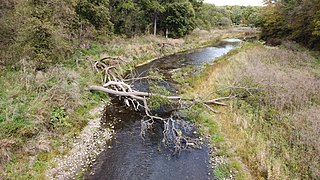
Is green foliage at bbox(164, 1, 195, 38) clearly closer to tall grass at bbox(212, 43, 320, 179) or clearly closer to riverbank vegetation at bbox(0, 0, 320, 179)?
riverbank vegetation at bbox(0, 0, 320, 179)

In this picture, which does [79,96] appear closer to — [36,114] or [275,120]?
[36,114]

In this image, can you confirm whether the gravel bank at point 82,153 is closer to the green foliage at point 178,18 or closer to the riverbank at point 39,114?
the riverbank at point 39,114

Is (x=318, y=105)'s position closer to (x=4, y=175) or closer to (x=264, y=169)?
(x=264, y=169)

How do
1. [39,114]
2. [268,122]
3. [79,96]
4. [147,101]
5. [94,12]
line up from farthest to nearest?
1. [94,12]
2. [147,101]
3. [79,96]
4. [268,122]
5. [39,114]

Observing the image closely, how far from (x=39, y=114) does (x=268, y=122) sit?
10061mm

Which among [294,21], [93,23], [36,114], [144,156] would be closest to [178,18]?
[294,21]

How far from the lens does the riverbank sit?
7852 millimetres

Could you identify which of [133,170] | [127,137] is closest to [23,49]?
[127,137]

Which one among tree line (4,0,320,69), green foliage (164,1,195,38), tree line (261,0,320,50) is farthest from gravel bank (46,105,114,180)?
green foliage (164,1,195,38)

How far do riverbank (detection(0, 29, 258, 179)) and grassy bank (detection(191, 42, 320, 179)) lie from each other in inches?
251

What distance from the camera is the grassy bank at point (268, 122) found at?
8.16 metres

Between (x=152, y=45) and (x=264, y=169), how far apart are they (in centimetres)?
2417

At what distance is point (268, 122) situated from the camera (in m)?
11.0

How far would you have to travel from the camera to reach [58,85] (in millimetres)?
11727
